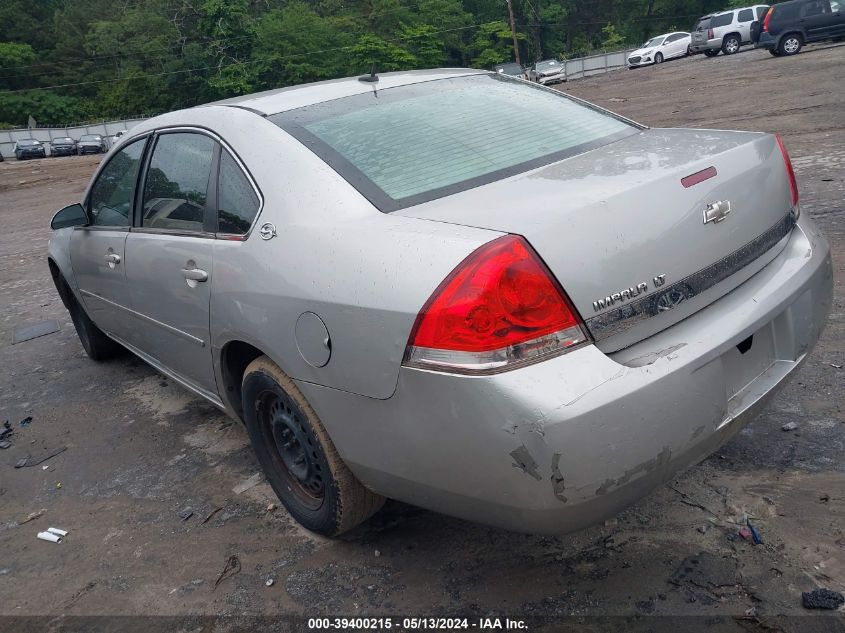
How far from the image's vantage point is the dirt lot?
8.05ft

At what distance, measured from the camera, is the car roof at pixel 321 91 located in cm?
317

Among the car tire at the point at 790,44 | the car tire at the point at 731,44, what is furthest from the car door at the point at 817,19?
the car tire at the point at 731,44

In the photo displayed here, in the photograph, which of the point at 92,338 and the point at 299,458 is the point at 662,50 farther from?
the point at 299,458

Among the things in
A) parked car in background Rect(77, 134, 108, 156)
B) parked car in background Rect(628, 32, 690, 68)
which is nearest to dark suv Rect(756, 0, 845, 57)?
parked car in background Rect(628, 32, 690, 68)

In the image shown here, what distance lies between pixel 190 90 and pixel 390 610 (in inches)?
3146

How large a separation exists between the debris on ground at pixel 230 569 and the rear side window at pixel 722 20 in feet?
113

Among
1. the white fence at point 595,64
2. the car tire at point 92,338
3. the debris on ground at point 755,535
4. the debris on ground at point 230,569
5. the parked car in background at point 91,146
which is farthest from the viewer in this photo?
the white fence at point 595,64

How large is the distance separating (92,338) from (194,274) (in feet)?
8.58

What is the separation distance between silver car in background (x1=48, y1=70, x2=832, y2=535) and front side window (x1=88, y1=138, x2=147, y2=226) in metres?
0.61

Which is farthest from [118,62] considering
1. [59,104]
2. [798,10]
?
[798,10]

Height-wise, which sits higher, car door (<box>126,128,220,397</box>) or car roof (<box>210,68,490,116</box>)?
car roof (<box>210,68,490,116</box>)

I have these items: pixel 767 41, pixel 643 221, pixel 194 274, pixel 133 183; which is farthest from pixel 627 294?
pixel 767 41

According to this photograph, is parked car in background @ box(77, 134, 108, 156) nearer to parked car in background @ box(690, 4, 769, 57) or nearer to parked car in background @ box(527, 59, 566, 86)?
parked car in background @ box(527, 59, 566, 86)

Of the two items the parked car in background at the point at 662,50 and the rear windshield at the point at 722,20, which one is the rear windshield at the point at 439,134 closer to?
the rear windshield at the point at 722,20
